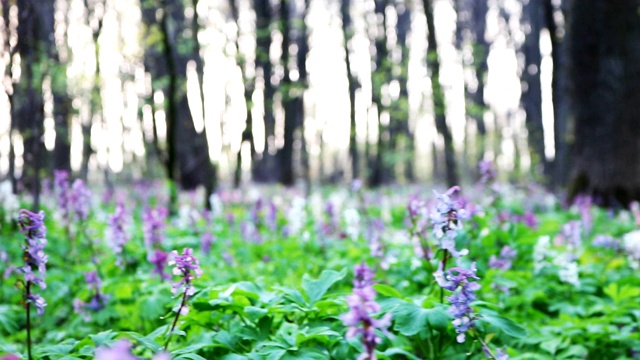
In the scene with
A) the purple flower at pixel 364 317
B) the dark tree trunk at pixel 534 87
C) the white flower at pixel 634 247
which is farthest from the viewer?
the dark tree trunk at pixel 534 87

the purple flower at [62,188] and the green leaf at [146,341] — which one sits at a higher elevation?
the purple flower at [62,188]

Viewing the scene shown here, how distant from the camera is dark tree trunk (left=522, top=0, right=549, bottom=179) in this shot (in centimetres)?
2081

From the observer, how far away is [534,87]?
2411 cm

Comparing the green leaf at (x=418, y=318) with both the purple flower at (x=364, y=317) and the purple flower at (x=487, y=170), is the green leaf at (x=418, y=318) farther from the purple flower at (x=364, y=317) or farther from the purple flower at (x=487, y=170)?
the purple flower at (x=487, y=170)

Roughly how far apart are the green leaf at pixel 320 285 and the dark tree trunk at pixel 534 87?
18347 millimetres

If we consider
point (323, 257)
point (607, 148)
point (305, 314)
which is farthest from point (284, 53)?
point (305, 314)

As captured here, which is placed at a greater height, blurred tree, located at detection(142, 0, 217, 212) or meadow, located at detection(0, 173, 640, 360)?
blurred tree, located at detection(142, 0, 217, 212)

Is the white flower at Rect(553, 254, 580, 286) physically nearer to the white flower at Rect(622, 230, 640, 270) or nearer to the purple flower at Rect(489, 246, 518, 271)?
the purple flower at Rect(489, 246, 518, 271)

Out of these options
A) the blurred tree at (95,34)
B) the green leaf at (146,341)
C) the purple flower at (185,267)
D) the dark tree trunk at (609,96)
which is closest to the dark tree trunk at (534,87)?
the dark tree trunk at (609,96)

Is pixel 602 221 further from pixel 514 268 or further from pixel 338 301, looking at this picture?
pixel 338 301

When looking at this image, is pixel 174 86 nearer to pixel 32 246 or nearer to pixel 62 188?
pixel 62 188

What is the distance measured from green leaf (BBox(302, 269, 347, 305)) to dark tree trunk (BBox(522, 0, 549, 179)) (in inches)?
722

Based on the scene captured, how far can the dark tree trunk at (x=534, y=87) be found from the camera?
20812 millimetres

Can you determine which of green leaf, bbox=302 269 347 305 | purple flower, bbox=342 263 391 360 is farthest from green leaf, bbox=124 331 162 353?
purple flower, bbox=342 263 391 360
